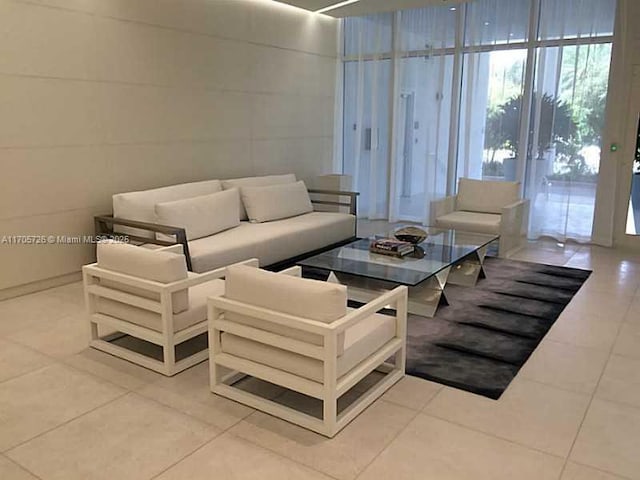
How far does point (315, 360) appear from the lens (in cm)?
262

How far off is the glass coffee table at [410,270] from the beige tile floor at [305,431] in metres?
0.90

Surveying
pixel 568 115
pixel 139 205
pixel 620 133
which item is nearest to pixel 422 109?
pixel 568 115

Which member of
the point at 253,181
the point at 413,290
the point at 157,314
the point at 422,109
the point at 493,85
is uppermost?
the point at 493,85

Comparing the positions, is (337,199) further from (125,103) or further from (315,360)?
(315,360)

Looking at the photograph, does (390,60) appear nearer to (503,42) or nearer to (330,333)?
(503,42)

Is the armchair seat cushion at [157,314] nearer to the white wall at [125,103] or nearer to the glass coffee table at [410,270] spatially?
the glass coffee table at [410,270]

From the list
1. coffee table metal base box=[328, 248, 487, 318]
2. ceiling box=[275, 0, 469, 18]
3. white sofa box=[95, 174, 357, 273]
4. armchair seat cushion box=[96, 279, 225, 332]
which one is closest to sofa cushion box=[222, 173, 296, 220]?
white sofa box=[95, 174, 357, 273]

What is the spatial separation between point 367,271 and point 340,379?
4.91ft

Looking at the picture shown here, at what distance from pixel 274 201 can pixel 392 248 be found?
179 centimetres

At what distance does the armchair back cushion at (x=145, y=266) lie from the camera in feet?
10.4

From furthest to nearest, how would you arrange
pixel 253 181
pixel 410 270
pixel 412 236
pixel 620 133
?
pixel 620 133, pixel 253 181, pixel 412 236, pixel 410 270

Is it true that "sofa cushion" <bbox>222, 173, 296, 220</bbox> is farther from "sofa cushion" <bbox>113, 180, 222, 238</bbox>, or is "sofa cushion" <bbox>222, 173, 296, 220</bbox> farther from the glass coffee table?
the glass coffee table

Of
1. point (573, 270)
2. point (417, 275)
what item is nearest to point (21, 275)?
point (417, 275)

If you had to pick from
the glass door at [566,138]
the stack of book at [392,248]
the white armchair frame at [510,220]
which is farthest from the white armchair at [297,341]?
the glass door at [566,138]
